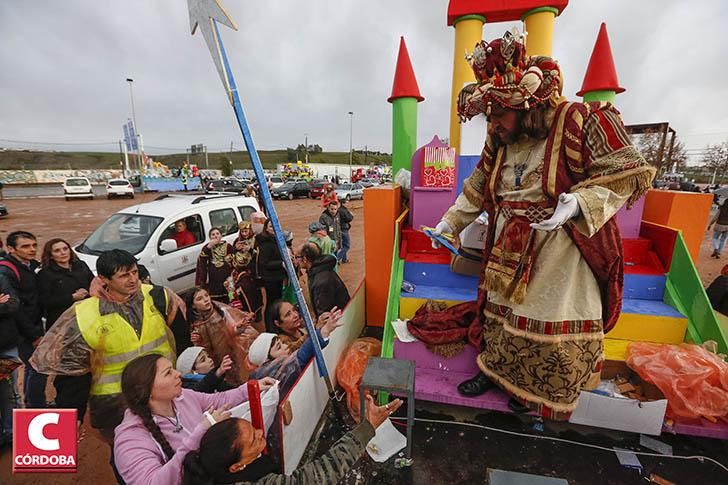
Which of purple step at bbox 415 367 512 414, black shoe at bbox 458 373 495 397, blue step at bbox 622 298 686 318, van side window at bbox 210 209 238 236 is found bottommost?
purple step at bbox 415 367 512 414

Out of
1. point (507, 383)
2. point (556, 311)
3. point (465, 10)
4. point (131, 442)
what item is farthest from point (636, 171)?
point (465, 10)

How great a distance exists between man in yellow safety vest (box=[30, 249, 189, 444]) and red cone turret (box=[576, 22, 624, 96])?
5937mm

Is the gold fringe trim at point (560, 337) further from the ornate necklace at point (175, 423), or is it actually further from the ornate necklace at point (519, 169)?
the ornate necklace at point (175, 423)

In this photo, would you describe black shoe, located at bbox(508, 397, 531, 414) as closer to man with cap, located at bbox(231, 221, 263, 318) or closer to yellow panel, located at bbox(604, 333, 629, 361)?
yellow panel, located at bbox(604, 333, 629, 361)

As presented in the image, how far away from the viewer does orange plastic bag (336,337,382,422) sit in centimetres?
278

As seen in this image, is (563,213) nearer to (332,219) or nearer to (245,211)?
(245,211)

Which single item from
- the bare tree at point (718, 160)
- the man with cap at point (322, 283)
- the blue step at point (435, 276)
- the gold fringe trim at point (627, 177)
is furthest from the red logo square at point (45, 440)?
the bare tree at point (718, 160)

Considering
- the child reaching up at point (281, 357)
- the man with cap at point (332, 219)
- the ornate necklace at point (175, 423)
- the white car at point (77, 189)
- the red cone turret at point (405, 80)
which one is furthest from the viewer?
the white car at point (77, 189)

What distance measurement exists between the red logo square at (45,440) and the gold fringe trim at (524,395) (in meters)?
2.57

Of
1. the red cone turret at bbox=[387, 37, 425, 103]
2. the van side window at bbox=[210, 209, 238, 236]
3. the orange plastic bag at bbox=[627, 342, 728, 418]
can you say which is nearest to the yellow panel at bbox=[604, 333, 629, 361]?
the orange plastic bag at bbox=[627, 342, 728, 418]

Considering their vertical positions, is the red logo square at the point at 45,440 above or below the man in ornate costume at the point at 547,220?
below

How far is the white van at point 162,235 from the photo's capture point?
4.52 metres

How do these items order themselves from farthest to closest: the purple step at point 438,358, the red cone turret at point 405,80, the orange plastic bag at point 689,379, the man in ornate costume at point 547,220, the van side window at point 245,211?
the van side window at point 245,211 → the red cone turret at point 405,80 → the purple step at point 438,358 → the orange plastic bag at point 689,379 → the man in ornate costume at point 547,220

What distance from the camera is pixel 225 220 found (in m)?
5.70
